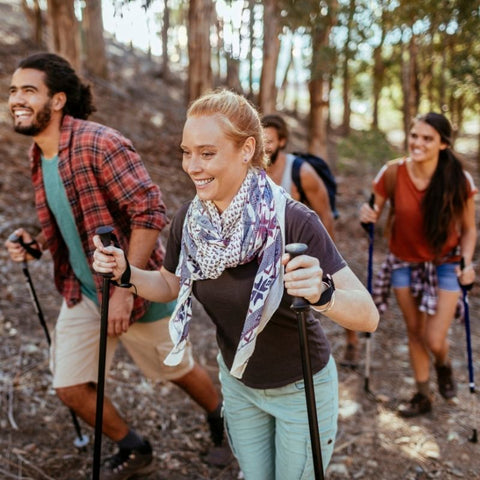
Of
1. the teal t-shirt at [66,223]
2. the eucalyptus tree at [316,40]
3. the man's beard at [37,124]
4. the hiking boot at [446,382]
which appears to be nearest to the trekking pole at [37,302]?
the teal t-shirt at [66,223]

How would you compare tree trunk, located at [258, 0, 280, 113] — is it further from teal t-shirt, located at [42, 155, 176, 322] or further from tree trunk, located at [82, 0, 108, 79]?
tree trunk, located at [82, 0, 108, 79]

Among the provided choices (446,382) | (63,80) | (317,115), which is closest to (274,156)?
(63,80)

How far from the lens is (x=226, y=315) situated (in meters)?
2.29

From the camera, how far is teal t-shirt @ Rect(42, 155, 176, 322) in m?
3.12

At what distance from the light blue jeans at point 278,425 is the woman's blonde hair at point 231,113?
1.07m

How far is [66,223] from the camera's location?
318 centimetres

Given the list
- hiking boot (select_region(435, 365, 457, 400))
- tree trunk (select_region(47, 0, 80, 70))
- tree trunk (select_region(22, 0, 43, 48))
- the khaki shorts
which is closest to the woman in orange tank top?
hiking boot (select_region(435, 365, 457, 400))

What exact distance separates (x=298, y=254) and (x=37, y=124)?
6.57 ft

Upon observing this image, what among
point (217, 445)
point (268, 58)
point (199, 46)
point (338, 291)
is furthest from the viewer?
point (199, 46)

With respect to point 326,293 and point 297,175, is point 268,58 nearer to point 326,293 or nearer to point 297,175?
point 297,175

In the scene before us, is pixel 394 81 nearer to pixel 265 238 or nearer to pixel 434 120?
pixel 434 120

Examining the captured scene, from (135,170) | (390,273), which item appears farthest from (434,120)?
(135,170)

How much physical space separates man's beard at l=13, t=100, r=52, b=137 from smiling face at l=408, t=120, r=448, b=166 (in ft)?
8.53

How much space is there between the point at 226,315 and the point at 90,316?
1353mm
